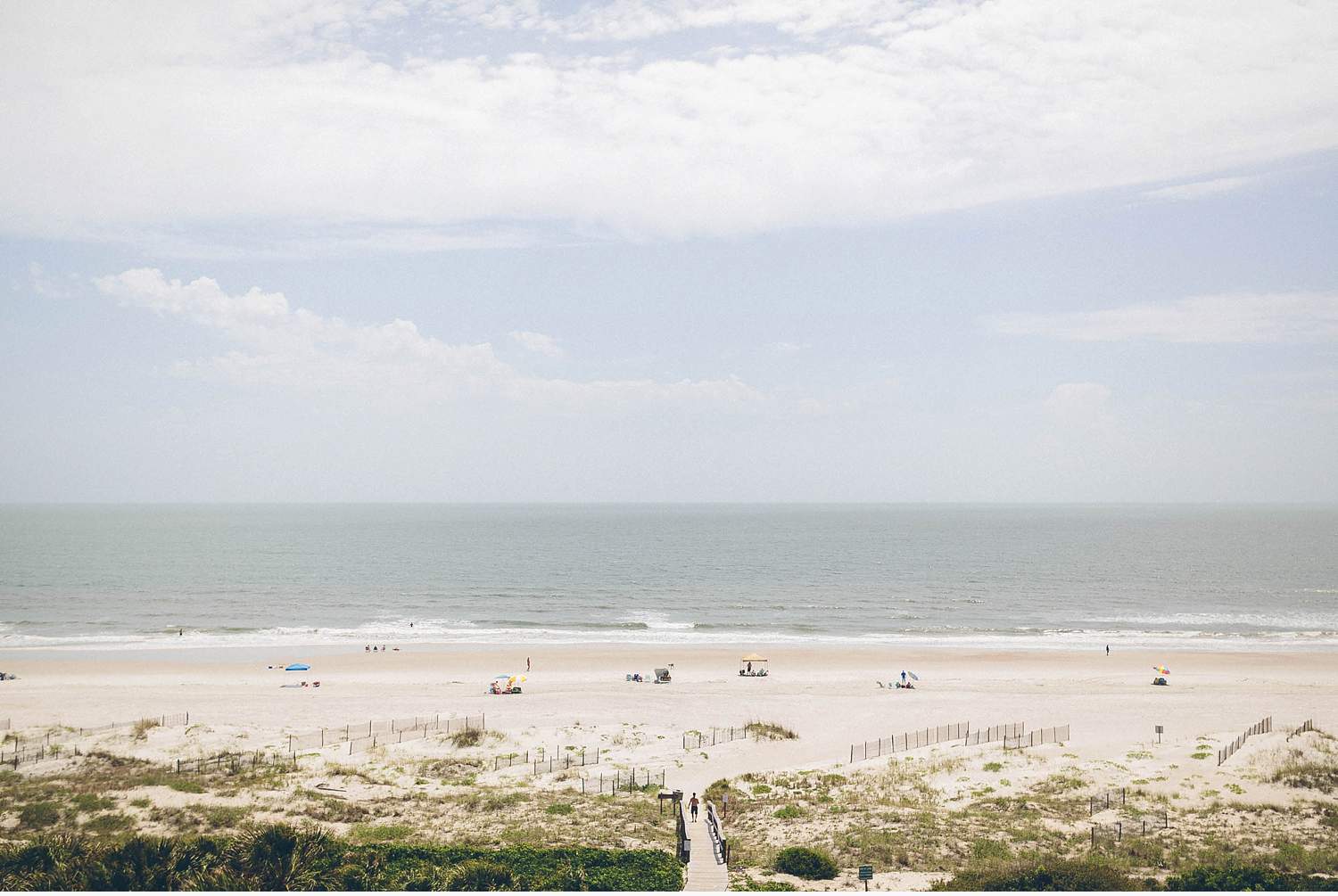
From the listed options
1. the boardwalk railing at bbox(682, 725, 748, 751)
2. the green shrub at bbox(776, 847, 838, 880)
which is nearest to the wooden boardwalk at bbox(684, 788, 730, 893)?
the green shrub at bbox(776, 847, 838, 880)

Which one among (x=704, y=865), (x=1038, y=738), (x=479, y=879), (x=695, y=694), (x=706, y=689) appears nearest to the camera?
(x=479, y=879)

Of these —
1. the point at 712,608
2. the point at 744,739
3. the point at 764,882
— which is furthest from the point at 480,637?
the point at 764,882

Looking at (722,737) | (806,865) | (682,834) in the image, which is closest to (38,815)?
(682,834)

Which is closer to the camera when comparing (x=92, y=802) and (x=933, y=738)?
(x=92, y=802)

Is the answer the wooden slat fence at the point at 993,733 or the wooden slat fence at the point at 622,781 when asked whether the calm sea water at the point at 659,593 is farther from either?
the wooden slat fence at the point at 622,781

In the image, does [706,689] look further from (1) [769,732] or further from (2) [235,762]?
(2) [235,762]

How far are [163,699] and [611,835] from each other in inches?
1366

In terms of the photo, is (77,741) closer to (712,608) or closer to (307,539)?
(712,608)

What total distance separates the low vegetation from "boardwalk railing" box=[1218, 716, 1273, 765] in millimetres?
25859

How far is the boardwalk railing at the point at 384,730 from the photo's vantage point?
36.5 m

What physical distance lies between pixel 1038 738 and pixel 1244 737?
884 cm

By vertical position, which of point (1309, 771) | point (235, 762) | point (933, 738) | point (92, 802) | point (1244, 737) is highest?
point (1309, 771)

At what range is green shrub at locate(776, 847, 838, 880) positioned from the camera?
71.6 ft

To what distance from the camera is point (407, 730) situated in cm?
3859
